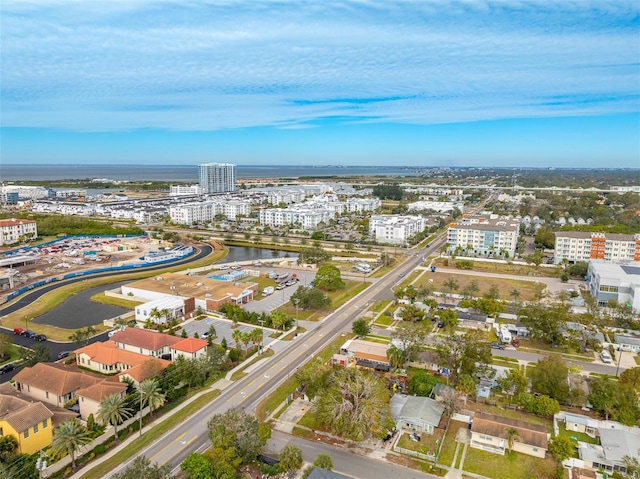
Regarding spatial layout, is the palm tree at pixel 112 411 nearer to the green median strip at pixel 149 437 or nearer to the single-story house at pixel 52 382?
the green median strip at pixel 149 437

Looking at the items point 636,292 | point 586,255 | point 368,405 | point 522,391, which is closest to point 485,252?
point 586,255

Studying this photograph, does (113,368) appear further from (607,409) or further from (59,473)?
(607,409)

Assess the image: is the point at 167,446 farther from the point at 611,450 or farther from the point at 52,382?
the point at 611,450

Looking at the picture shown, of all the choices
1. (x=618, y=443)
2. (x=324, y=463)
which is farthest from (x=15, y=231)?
(x=618, y=443)

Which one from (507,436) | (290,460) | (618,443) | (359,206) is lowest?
(507,436)

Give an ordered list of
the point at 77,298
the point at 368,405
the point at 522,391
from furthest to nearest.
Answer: the point at 77,298
the point at 522,391
the point at 368,405

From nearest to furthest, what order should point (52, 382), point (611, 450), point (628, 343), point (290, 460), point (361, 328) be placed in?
point (290, 460), point (611, 450), point (52, 382), point (628, 343), point (361, 328)

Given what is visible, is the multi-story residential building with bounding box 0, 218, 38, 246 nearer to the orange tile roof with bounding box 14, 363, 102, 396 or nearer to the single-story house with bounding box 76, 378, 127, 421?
the orange tile roof with bounding box 14, 363, 102, 396
